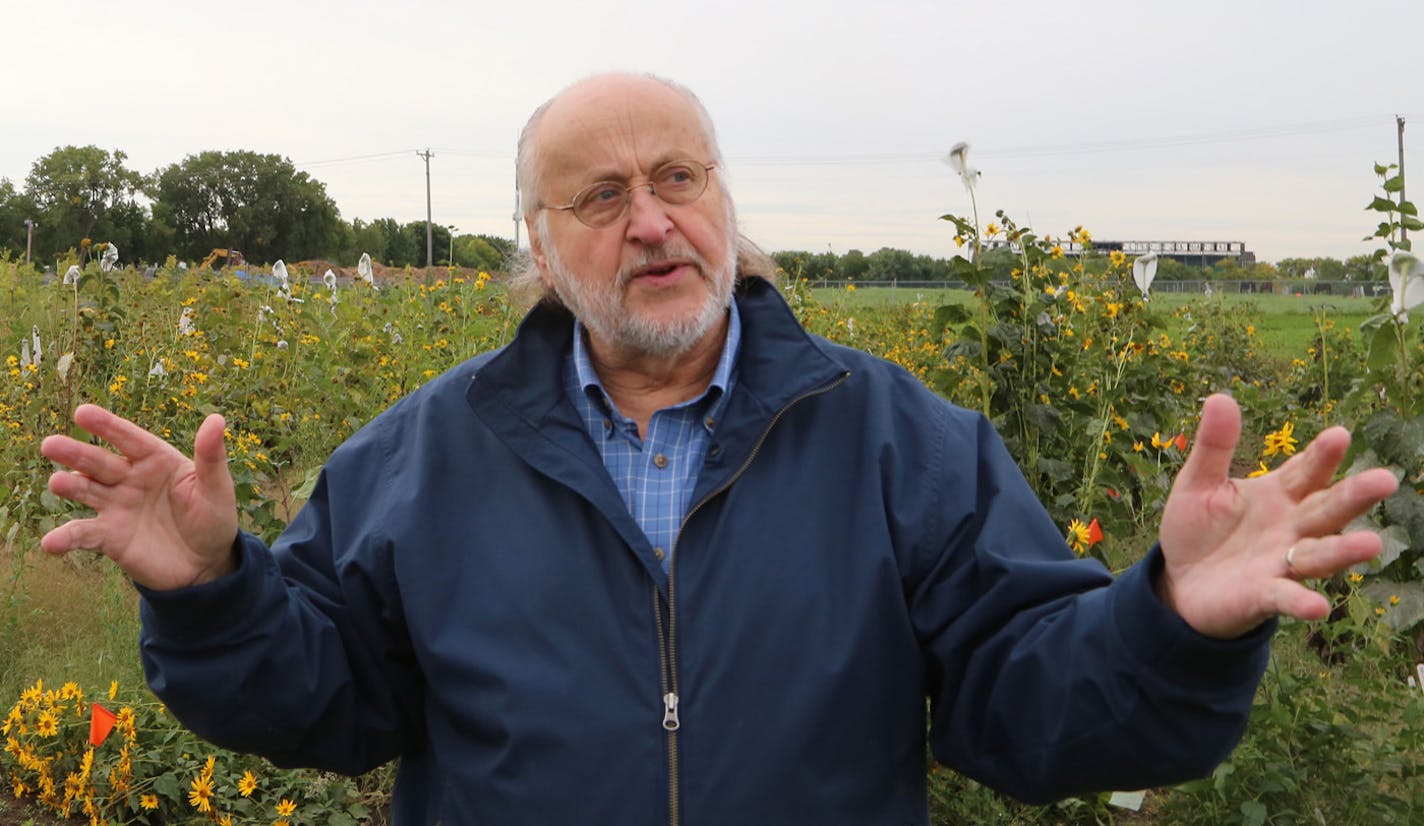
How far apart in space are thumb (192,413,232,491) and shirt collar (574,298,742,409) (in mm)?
604

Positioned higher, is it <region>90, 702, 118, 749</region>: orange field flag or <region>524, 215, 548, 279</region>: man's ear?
<region>524, 215, 548, 279</region>: man's ear

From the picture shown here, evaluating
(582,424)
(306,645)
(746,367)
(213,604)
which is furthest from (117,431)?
(746,367)

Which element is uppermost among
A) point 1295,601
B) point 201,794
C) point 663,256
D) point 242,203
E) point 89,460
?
point 242,203

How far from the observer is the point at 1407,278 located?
125 inches

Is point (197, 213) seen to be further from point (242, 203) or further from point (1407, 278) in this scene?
point (1407, 278)

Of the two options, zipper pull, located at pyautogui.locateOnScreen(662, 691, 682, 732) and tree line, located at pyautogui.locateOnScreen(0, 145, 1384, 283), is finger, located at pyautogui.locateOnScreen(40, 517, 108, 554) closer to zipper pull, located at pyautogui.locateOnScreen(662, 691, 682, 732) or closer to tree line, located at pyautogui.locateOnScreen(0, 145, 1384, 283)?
zipper pull, located at pyautogui.locateOnScreen(662, 691, 682, 732)

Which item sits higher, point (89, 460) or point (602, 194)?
point (602, 194)

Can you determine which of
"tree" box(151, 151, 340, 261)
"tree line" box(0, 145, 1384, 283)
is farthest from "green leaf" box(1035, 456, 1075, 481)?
"tree" box(151, 151, 340, 261)

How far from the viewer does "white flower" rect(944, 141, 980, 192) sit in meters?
3.78

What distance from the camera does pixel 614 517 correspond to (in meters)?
1.92

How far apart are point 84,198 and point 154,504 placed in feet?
209

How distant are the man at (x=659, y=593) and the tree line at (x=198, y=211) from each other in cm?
5991

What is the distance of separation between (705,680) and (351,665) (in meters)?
0.56

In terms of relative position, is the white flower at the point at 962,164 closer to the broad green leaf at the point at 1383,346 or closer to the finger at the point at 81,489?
the broad green leaf at the point at 1383,346
